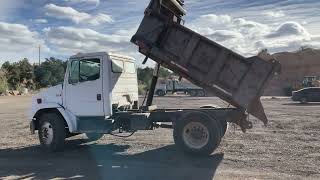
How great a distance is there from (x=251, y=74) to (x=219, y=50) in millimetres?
960

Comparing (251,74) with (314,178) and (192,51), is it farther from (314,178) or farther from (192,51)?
(314,178)

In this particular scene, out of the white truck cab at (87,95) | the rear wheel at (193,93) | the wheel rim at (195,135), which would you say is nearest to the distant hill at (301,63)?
the rear wheel at (193,93)

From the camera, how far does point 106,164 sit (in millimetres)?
11492

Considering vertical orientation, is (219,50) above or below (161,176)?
above

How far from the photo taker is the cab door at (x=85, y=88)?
13094 millimetres

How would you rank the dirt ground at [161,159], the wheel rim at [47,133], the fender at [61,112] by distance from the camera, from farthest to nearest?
1. the wheel rim at [47,133]
2. the fender at [61,112]
3. the dirt ground at [161,159]

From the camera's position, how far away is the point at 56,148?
1347cm

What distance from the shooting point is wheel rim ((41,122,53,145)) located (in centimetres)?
1359

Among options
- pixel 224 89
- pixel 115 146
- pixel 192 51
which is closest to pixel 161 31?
pixel 192 51

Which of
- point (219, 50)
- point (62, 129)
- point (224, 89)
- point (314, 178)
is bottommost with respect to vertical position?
point (314, 178)

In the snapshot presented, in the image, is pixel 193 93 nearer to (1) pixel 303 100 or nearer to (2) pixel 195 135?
(1) pixel 303 100

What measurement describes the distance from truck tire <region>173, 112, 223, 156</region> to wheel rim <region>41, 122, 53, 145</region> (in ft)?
11.8

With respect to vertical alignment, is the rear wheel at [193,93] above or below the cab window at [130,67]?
above

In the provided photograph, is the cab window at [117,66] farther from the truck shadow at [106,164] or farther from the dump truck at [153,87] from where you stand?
the truck shadow at [106,164]
